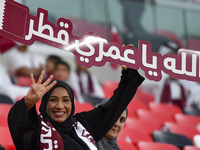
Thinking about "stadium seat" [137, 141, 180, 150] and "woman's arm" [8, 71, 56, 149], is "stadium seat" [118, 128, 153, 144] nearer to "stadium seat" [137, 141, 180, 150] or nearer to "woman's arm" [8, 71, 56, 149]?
"stadium seat" [137, 141, 180, 150]

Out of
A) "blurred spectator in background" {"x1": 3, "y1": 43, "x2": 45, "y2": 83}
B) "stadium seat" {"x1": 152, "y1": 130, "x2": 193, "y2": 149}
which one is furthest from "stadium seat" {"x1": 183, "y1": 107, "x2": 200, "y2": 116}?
"blurred spectator in background" {"x1": 3, "y1": 43, "x2": 45, "y2": 83}

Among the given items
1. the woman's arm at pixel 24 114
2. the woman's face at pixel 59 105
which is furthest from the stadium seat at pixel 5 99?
the woman's arm at pixel 24 114

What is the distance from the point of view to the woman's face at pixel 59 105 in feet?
5.08

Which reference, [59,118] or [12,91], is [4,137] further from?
[12,91]

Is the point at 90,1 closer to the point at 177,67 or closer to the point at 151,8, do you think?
the point at 151,8

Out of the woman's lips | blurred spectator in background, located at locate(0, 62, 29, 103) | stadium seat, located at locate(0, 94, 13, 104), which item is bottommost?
the woman's lips

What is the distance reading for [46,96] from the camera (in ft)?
5.13

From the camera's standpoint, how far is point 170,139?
283 centimetres

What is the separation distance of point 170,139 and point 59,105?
151 cm

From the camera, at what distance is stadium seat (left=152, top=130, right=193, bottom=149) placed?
2.82 metres

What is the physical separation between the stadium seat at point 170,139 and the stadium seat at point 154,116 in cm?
54

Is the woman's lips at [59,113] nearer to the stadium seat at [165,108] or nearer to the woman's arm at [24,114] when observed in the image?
the woman's arm at [24,114]

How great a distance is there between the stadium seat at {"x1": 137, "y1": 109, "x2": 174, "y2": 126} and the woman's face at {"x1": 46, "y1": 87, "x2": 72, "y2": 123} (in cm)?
201

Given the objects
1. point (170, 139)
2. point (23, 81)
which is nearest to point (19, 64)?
point (23, 81)
